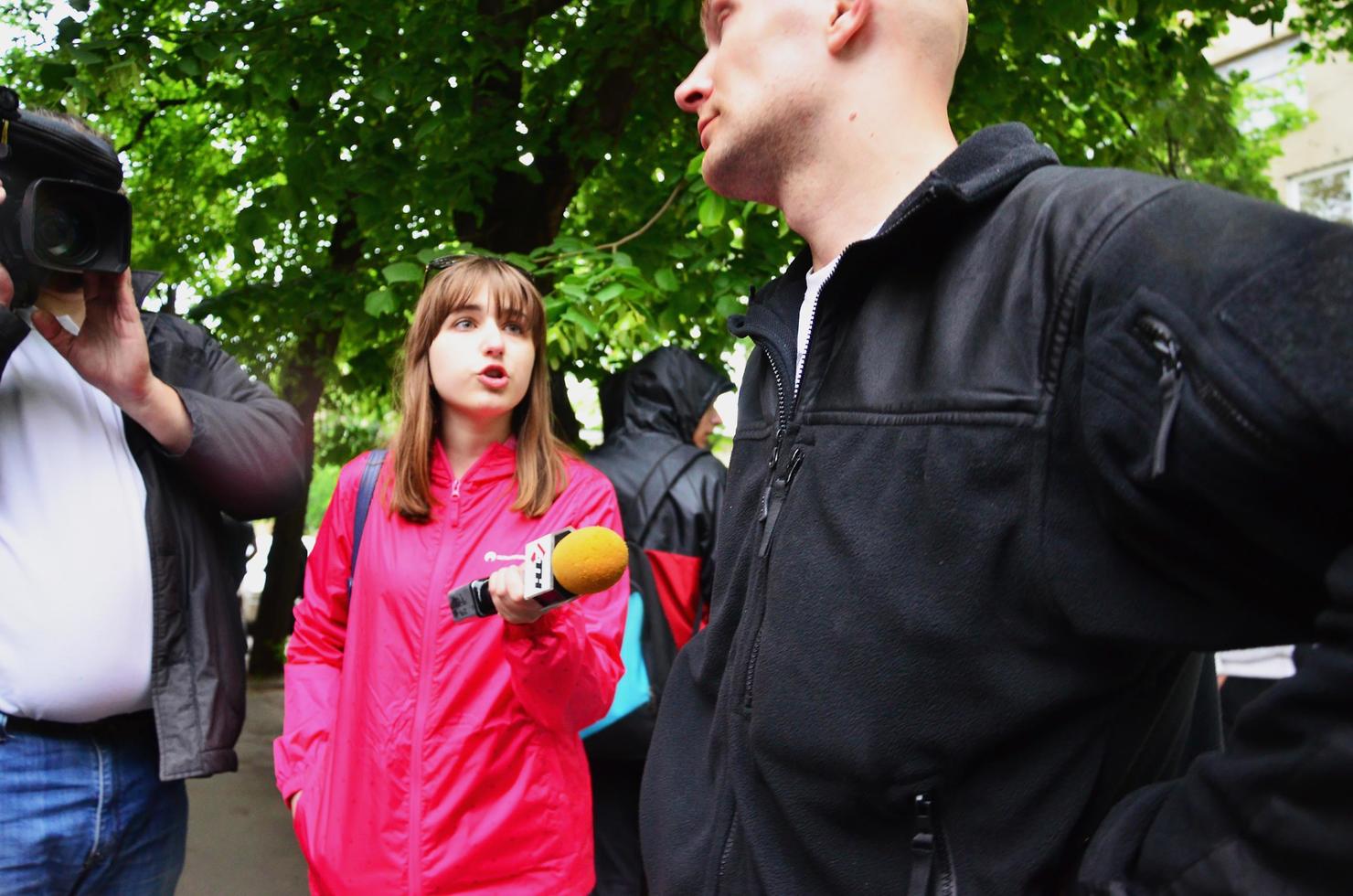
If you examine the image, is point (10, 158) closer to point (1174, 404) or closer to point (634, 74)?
point (1174, 404)

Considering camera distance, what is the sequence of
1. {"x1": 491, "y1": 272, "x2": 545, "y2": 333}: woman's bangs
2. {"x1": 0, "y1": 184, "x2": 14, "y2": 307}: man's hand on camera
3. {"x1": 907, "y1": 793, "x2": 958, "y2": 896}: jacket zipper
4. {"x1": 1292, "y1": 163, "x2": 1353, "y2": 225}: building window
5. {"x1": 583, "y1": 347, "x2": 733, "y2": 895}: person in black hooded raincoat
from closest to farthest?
1. {"x1": 907, "y1": 793, "x2": 958, "y2": 896}: jacket zipper
2. {"x1": 0, "y1": 184, "x2": 14, "y2": 307}: man's hand on camera
3. {"x1": 491, "y1": 272, "x2": 545, "y2": 333}: woman's bangs
4. {"x1": 583, "y1": 347, "x2": 733, "y2": 895}: person in black hooded raincoat
5. {"x1": 1292, "y1": 163, "x2": 1353, "y2": 225}: building window

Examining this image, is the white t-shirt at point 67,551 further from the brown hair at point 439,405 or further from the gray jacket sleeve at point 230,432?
the brown hair at point 439,405

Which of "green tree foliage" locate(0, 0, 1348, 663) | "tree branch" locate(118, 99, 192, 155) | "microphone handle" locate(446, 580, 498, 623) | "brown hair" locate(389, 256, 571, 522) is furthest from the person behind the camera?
"tree branch" locate(118, 99, 192, 155)

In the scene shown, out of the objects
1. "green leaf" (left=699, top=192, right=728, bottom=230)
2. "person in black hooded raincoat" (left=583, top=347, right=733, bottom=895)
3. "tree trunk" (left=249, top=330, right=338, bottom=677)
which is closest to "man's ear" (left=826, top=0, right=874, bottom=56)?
"person in black hooded raincoat" (left=583, top=347, right=733, bottom=895)

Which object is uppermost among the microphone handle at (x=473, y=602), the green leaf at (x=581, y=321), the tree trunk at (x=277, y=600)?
the green leaf at (x=581, y=321)

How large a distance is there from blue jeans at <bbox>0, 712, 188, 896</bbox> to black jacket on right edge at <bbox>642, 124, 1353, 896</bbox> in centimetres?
147

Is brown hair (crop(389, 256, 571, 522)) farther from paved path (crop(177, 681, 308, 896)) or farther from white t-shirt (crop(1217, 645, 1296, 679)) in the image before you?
paved path (crop(177, 681, 308, 896))

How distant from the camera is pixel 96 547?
2471 millimetres

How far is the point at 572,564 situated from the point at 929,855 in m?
0.93

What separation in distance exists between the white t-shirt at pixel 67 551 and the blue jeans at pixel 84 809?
2.6 inches

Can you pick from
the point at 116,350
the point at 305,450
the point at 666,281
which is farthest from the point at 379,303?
the point at 116,350

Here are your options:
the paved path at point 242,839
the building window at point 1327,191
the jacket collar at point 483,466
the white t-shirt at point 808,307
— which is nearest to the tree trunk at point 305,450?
the jacket collar at point 483,466

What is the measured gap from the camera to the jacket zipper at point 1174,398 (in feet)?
3.07

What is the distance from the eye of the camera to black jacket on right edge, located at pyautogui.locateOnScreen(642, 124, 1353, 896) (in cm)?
93
